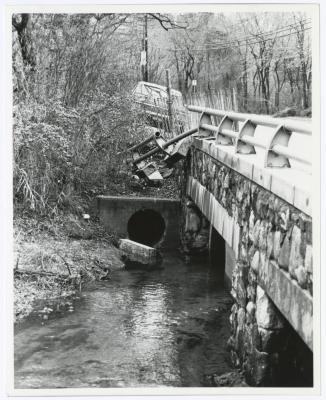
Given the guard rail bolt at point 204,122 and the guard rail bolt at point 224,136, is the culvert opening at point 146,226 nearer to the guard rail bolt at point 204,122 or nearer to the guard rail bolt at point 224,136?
the guard rail bolt at point 204,122

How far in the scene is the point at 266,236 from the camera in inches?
270

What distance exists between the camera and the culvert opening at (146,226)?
15617 mm

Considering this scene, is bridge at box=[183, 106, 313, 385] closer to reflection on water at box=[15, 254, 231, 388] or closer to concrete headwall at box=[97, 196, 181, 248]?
reflection on water at box=[15, 254, 231, 388]

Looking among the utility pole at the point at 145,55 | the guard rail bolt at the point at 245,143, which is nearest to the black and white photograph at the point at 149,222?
the guard rail bolt at the point at 245,143

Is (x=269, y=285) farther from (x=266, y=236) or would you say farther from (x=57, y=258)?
(x=57, y=258)

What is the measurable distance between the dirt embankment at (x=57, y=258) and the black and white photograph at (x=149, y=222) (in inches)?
1.7

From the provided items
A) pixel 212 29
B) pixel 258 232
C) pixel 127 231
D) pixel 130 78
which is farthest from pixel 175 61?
pixel 258 232

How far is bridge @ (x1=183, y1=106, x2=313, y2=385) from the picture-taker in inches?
218

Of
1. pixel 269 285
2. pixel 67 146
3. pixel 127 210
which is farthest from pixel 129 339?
pixel 127 210

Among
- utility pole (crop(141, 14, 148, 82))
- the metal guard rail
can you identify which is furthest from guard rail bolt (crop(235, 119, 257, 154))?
utility pole (crop(141, 14, 148, 82))

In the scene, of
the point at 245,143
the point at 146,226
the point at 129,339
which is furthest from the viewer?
the point at 146,226

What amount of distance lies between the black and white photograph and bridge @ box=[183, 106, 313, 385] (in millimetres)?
28

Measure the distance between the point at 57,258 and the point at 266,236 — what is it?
18.3ft

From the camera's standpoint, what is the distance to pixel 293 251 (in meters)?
5.75
